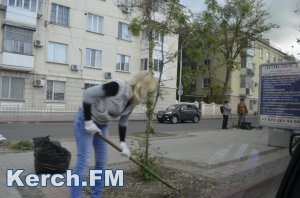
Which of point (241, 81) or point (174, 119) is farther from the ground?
point (241, 81)

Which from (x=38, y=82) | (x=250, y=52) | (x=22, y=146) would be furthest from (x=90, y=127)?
(x=250, y=52)

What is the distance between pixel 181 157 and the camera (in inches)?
359

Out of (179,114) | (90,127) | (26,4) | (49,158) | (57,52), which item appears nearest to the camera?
(90,127)

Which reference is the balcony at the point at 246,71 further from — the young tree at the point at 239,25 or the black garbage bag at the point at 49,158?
the black garbage bag at the point at 49,158

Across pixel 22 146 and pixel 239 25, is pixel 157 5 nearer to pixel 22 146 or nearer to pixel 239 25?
pixel 22 146

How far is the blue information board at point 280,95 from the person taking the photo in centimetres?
1098

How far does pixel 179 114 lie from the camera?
27.3m

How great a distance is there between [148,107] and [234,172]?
7.37ft

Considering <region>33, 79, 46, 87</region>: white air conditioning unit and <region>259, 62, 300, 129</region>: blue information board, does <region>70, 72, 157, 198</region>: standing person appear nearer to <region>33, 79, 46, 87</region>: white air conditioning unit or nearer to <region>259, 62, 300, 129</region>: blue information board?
<region>259, 62, 300, 129</region>: blue information board

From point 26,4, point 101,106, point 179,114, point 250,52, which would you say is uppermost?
point 250,52

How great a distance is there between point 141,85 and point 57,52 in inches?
992

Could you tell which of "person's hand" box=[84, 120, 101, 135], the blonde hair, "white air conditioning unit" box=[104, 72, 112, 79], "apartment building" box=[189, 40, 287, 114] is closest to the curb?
the blonde hair

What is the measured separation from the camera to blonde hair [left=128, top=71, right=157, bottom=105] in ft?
15.1

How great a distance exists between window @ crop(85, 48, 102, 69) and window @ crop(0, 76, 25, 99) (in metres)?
6.04
